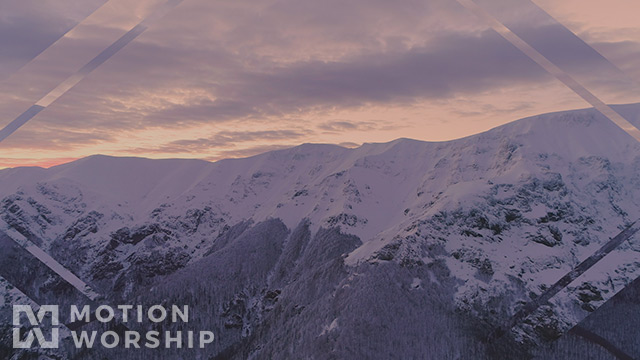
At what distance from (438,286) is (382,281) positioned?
21.2m

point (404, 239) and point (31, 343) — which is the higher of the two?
point (404, 239)

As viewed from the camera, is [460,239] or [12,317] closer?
[12,317]

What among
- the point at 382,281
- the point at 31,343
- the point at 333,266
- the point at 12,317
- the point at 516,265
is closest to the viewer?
the point at 31,343

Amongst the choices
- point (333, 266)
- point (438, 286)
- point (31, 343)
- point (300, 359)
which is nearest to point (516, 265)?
point (438, 286)

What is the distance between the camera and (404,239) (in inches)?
7018

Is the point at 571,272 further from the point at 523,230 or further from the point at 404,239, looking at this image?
the point at 404,239

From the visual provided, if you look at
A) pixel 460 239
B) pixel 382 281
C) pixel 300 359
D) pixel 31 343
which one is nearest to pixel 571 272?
pixel 460 239

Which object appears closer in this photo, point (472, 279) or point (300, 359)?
point (300, 359)

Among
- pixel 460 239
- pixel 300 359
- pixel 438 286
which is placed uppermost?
pixel 460 239

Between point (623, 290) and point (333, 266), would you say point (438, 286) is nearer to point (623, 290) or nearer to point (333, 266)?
point (333, 266)

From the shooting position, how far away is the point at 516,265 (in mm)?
175000

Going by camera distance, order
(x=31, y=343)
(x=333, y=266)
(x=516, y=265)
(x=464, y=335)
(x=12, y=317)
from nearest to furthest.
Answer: (x=31, y=343) → (x=12, y=317) → (x=464, y=335) → (x=516, y=265) → (x=333, y=266)

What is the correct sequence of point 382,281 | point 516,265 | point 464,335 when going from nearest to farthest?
point 464,335
point 382,281
point 516,265

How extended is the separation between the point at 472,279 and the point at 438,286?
48.3ft
